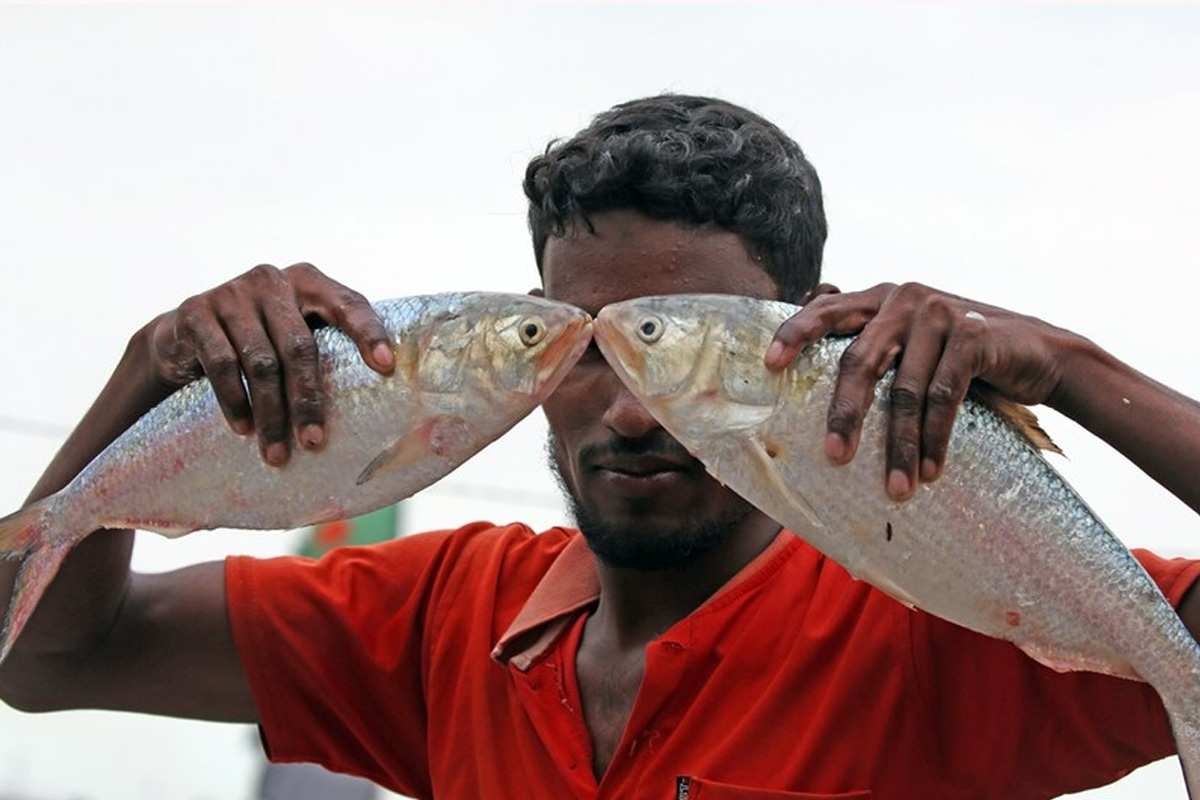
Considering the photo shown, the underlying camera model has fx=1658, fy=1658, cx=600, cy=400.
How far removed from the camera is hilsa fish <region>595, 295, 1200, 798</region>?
2445 mm

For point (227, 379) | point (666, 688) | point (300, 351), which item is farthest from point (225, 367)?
point (666, 688)

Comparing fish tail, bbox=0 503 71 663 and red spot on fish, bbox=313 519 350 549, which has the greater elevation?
fish tail, bbox=0 503 71 663

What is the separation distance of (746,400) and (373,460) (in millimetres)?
592

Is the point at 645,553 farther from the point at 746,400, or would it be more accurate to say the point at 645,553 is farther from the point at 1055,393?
the point at 1055,393

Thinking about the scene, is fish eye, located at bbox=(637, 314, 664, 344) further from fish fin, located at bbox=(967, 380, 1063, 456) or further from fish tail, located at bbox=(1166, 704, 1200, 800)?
fish tail, located at bbox=(1166, 704, 1200, 800)

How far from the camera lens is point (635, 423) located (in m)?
2.99

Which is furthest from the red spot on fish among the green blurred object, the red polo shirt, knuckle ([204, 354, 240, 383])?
knuckle ([204, 354, 240, 383])

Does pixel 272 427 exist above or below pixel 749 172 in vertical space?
below

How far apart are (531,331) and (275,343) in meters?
0.41

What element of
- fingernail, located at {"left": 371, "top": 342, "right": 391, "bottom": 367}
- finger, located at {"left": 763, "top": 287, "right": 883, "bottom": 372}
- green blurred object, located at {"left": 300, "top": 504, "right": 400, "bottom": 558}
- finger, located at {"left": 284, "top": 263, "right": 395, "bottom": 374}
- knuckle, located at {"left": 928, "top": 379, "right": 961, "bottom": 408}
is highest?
finger, located at {"left": 763, "top": 287, "right": 883, "bottom": 372}

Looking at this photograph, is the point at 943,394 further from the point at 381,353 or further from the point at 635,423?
the point at 381,353

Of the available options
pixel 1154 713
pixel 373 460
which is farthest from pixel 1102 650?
pixel 373 460

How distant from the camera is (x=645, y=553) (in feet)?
10.2

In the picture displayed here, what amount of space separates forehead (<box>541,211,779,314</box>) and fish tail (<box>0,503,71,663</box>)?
102 centimetres
